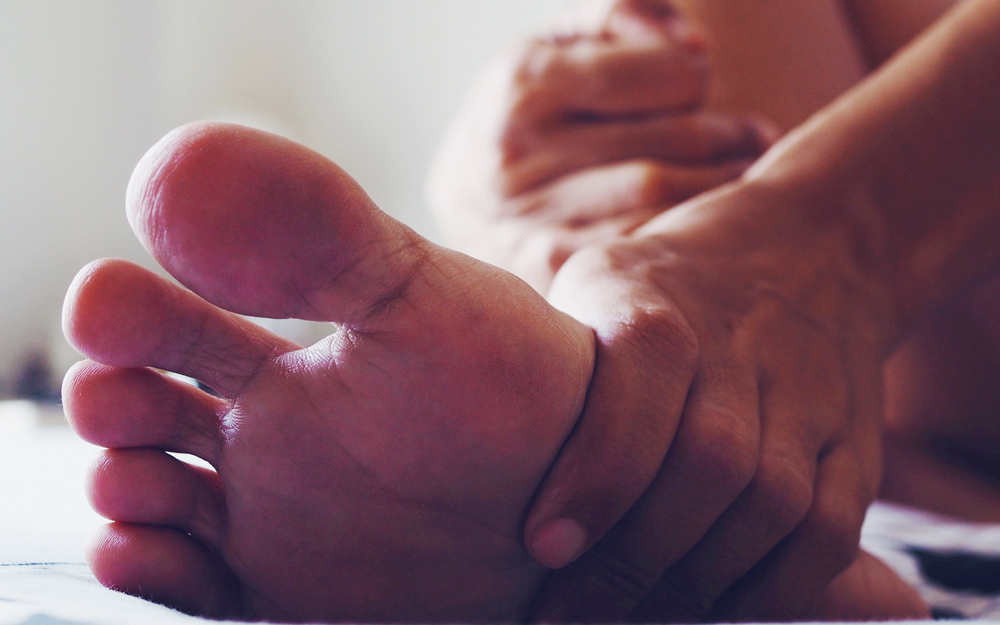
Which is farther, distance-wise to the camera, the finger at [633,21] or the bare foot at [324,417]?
the finger at [633,21]

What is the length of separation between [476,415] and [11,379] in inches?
67.8

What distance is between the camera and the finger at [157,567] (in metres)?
0.33

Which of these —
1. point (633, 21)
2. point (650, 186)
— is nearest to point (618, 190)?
point (650, 186)

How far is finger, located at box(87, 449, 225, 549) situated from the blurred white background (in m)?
1.72

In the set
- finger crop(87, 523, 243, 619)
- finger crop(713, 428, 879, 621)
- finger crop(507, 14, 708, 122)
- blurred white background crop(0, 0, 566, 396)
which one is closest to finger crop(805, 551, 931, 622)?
finger crop(713, 428, 879, 621)

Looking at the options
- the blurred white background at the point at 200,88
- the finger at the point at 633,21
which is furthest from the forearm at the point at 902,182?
the blurred white background at the point at 200,88

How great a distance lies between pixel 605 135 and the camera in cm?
94

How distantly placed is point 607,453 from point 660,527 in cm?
5

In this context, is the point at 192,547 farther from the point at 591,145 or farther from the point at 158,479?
the point at 591,145

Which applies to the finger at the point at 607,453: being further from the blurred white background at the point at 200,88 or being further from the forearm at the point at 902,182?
the blurred white background at the point at 200,88

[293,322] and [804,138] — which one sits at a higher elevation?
[804,138]

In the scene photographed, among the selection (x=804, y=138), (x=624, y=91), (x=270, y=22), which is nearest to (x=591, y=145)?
(x=624, y=91)

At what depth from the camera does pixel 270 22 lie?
2.86 meters

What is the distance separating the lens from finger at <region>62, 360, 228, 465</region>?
1.10 feet
